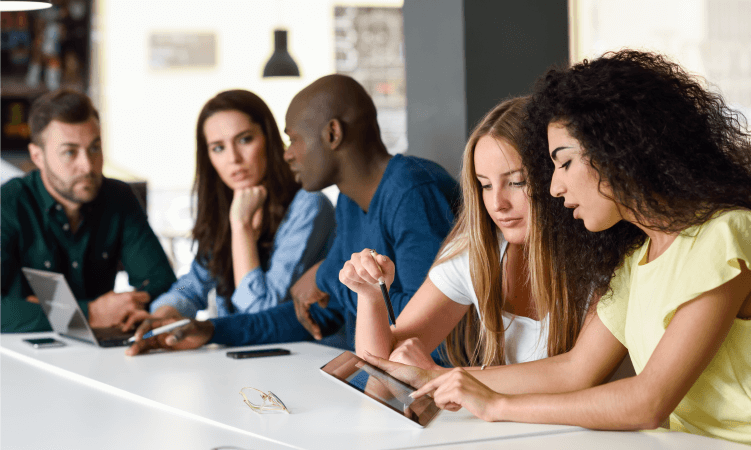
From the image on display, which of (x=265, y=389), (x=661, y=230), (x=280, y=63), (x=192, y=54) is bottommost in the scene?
(x=265, y=389)

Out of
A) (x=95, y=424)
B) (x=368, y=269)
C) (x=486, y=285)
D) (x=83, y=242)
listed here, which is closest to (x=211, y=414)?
(x=95, y=424)

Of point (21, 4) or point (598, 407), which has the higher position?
point (21, 4)

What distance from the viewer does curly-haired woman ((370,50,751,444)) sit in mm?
1042

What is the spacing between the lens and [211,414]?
4.13 ft

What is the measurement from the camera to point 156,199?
6102 mm

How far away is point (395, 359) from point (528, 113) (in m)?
0.51

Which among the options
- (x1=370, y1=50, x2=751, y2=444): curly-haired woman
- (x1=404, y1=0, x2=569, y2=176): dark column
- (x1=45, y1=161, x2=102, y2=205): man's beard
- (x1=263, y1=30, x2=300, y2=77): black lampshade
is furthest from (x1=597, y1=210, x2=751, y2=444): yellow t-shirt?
(x1=263, y1=30, x2=300, y2=77): black lampshade

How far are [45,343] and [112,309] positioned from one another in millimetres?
299

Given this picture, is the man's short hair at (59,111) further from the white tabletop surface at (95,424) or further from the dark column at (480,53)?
the white tabletop surface at (95,424)

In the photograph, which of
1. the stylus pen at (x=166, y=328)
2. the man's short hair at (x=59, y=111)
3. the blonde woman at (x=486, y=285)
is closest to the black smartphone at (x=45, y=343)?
the stylus pen at (x=166, y=328)

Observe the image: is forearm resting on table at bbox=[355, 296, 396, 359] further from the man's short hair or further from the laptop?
the man's short hair

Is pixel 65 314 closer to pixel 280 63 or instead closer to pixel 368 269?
pixel 368 269

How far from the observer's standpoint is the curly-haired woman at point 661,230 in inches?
41.0

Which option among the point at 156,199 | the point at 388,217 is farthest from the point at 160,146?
the point at 388,217
